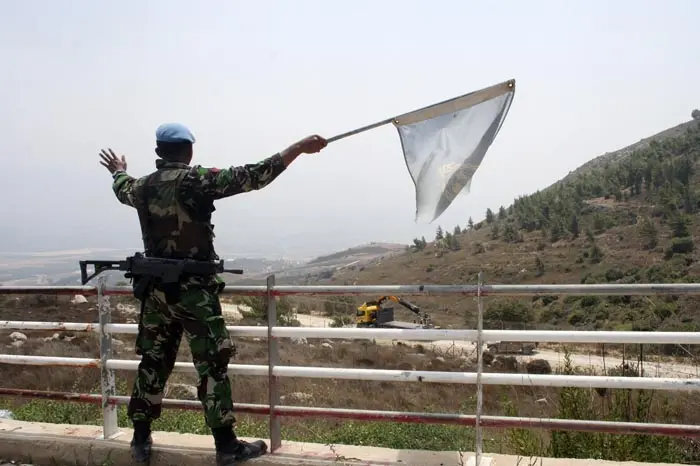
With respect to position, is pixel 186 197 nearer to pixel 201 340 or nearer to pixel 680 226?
pixel 201 340

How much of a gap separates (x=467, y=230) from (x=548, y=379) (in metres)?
104

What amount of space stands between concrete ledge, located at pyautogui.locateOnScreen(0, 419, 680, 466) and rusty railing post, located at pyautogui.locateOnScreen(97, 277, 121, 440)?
0.10 m

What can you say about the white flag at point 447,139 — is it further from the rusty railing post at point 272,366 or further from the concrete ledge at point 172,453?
the concrete ledge at point 172,453

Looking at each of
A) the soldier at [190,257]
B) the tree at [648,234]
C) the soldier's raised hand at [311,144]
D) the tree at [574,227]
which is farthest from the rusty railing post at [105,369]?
the tree at [574,227]

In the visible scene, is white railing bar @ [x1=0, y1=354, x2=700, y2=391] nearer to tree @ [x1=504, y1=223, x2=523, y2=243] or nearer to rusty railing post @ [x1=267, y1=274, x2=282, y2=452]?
rusty railing post @ [x1=267, y1=274, x2=282, y2=452]

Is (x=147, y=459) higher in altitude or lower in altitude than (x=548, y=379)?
lower

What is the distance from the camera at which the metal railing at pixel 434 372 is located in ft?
12.1

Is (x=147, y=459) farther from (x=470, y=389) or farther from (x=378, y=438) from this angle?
(x=470, y=389)

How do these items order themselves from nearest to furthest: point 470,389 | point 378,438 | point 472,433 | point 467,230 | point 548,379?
point 548,379 → point 378,438 → point 472,433 → point 470,389 → point 467,230

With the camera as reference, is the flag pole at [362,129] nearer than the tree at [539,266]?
Yes

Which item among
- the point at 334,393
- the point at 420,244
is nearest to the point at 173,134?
the point at 334,393

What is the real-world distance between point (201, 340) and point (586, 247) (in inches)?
2437

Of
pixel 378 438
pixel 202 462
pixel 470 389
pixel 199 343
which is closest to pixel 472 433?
pixel 378 438

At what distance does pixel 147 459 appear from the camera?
4.27 metres
